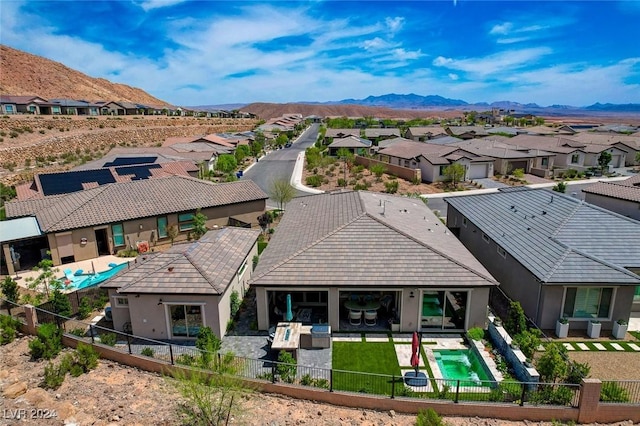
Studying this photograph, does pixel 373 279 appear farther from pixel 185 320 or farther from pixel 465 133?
pixel 465 133

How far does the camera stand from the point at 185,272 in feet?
55.7

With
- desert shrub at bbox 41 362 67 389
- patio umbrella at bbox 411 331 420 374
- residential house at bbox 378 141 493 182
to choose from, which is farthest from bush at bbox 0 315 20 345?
residential house at bbox 378 141 493 182

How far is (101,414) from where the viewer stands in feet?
40.1

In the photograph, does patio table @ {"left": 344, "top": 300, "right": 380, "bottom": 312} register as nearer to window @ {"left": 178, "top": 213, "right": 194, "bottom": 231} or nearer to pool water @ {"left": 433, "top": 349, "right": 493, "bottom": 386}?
pool water @ {"left": 433, "top": 349, "right": 493, "bottom": 386}

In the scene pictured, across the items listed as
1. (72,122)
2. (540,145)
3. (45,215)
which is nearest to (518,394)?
(45,215)

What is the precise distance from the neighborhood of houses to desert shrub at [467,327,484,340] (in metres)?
0.45

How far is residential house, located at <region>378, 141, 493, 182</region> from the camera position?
5394 centimetres

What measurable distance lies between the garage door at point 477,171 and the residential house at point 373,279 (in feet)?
130

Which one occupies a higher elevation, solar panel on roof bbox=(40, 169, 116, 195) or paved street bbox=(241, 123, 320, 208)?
solar panel on roof bbox=(40, 169, 116, 195)

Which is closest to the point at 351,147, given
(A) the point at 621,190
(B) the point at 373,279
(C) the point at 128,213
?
(A) the point at 621,190

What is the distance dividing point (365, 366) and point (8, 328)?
1548cm

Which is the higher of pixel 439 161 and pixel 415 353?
pixel 439 161

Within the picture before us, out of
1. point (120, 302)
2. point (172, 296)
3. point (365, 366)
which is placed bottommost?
point (365, 366)

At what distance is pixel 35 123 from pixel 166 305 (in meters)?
72.6
